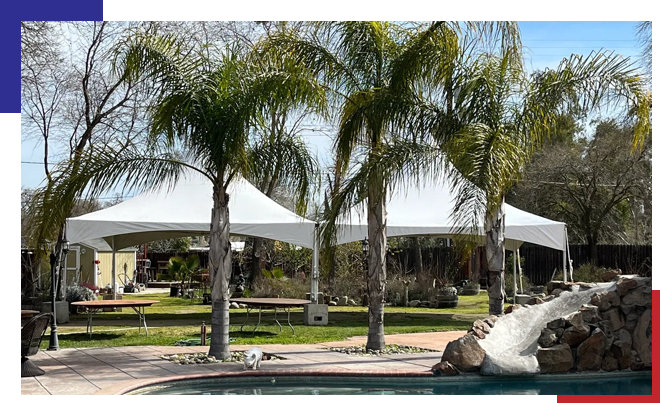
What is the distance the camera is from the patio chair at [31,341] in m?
8.91

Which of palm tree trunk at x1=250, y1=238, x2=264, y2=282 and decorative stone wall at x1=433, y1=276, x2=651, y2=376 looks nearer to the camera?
decorative stone wall at x1=433, y1=276, x2=651, y2=376

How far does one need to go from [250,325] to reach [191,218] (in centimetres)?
233

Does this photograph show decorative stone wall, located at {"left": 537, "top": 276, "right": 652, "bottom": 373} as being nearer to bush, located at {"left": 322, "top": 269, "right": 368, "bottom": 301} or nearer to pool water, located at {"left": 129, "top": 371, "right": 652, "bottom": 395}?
pool water, located at {"left": 129, "top": 371, "right": 652, "bottom": 395}

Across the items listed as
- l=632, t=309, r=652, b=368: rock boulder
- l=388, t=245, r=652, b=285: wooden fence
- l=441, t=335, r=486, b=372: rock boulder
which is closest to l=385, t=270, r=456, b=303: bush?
l=388, t=245, r=652, b=285: wooden fence

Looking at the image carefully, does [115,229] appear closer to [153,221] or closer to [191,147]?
[153,221]

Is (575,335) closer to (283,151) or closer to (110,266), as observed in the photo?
(283,151)

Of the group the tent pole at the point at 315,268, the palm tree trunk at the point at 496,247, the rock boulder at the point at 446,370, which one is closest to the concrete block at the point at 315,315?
the tent pole at the point at 315,268

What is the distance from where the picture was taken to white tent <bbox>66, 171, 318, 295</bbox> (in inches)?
561

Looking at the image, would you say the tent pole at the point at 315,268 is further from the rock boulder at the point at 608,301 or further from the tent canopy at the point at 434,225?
the rock boulder at the point at 608,301

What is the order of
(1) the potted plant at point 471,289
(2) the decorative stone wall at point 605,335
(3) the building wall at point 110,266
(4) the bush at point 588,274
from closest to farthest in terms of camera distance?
(2) the decorative stone wall at point 605,335, (4) the bush at point 588,274, (1) the potted plant at point 471,289, (3) the building wall at point 110,266

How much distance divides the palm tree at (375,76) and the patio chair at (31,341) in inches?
143

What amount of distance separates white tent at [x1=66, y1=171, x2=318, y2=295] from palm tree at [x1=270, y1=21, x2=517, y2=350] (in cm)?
287

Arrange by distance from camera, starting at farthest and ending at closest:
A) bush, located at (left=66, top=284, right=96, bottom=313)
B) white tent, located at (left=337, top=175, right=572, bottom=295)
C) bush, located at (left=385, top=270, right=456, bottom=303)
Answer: bush, located at (left=385, top=270, right=456, bottom=303) → bush, located at (left=66, top=284, right=96, bottom=313) → white tent, located at (left=337, top=175, right=572, bottom=295)

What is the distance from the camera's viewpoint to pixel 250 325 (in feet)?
50.0
